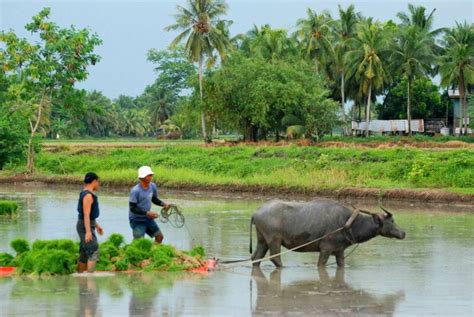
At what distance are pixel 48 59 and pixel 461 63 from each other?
2746 cm

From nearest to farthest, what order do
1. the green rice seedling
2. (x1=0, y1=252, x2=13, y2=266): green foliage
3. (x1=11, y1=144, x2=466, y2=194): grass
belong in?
1. the green rice seedling
2. (x1=0, y1=252, x2=13, y2=266): green foliage
3. (x1=11, y1=144, x2=466, y2=194): grass

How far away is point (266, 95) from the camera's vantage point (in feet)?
173

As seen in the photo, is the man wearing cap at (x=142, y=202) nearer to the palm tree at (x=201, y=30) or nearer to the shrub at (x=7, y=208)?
the shrub at (x=7, y=208)

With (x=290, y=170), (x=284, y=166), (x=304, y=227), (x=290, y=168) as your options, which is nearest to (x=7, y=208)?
(x=304, y=227)

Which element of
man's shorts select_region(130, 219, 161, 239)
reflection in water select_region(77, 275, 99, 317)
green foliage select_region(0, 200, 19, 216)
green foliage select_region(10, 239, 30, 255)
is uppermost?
man's shorts select_region(130, 219, 161, 239)

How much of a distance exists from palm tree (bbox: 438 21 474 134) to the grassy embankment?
67.7ft

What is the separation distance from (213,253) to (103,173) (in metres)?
22.7

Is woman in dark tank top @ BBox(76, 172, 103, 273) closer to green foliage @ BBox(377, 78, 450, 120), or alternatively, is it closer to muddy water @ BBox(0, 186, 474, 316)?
muddy water @ BBox(0, 186, 474, 316)

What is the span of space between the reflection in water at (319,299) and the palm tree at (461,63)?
153 ft

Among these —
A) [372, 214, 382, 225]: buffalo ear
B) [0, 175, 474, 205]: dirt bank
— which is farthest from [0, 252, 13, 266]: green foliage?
[0, 175, 474, 205]: dirt bank

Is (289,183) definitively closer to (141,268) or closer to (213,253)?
(213,253)

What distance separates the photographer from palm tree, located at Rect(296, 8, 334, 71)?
63.1 m

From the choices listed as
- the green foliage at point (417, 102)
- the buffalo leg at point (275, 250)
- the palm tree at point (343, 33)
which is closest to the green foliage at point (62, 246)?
the buffalo leg at point (275, 250)

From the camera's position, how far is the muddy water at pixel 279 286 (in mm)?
10445
